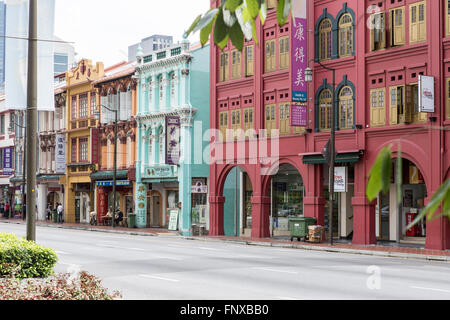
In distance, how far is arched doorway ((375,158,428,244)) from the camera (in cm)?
3200

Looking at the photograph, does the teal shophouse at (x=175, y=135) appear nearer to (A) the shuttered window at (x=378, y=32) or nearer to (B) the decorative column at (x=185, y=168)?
(B) the decorative column at (x=185, y=168)

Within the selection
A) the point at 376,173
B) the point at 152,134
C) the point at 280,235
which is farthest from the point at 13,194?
the point at 376,173

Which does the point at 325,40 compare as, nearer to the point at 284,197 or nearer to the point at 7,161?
the point at 284,197

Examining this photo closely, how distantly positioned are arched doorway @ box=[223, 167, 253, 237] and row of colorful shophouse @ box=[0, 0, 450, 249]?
0.28 feet

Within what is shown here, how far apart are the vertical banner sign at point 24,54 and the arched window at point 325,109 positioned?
22.4 m

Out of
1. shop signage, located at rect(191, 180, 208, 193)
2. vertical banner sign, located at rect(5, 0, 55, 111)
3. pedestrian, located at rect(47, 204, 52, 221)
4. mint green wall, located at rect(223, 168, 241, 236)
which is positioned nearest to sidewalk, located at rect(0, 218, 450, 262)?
shop signage, located at rect(191, 180, 208, 193)

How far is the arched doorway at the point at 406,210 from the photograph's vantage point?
32000 mm

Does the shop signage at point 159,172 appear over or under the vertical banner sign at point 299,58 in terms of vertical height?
under

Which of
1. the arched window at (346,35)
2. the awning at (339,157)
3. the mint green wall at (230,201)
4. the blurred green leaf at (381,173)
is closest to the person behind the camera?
the blurred green leaf at (381,173)

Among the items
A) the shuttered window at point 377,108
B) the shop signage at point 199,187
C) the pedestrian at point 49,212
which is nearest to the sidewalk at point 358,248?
the shop signage at point 199,187

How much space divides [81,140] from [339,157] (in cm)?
3126

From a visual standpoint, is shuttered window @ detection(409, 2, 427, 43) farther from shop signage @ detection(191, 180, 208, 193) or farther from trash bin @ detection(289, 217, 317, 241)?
shop signage @ detection(191, 180, 208, 193)
